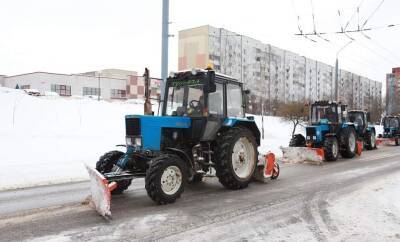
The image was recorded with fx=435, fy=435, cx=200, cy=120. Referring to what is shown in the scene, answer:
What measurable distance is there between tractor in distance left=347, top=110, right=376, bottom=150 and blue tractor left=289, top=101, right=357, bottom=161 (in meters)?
4.11

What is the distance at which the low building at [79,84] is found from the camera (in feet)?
217

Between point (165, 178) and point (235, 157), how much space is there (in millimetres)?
2307

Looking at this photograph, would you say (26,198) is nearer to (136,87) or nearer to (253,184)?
(253,184)

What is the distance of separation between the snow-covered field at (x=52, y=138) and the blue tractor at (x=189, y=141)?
3.16 metres

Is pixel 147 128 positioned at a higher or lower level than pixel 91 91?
lower

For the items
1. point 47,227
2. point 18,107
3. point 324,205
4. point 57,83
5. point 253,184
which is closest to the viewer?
point 47,227

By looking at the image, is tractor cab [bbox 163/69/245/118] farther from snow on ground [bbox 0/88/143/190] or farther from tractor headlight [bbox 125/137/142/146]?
snow on ground [bbox 0/88/143/190]

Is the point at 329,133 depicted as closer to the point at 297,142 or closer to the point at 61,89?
the point at 297,142

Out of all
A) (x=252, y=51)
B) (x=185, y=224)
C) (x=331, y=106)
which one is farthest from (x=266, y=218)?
(x=252, y=51)

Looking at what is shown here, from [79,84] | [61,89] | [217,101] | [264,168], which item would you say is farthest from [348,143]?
[79,84]

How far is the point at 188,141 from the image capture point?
842 centimetres

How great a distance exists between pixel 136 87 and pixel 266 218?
6640cm

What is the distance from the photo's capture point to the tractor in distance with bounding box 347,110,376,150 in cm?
2089

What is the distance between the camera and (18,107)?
24.4 meters
